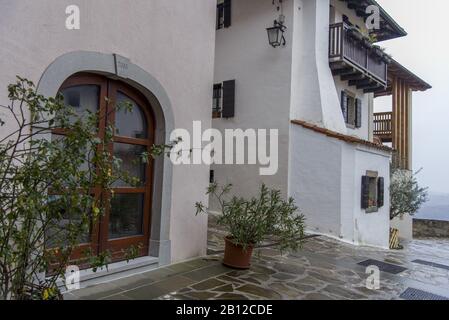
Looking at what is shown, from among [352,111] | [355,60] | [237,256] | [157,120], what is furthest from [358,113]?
[157,120]

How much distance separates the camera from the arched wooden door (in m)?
4.27

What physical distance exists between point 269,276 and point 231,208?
1192 mm

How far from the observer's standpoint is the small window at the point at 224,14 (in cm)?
1138

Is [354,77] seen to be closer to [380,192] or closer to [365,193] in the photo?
[380,192]

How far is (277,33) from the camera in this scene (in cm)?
961

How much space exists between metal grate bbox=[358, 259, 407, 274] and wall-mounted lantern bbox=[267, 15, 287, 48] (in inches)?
252

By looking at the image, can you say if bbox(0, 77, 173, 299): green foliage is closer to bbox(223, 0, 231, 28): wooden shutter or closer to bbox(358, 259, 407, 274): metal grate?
bbox(358, 259, 407, 274): metal grate

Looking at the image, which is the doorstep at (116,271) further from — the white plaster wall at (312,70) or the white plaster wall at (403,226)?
the white plaster wall at (403,226)

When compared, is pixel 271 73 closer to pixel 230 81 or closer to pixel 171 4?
pixel 230 81

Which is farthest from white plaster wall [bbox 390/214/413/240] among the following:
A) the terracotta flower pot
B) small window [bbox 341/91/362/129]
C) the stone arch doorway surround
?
the stone arch doorway surround

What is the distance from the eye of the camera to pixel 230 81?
36.2 feet

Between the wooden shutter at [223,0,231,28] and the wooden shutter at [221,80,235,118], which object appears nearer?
the wooden shutter at [221,80,235,118]

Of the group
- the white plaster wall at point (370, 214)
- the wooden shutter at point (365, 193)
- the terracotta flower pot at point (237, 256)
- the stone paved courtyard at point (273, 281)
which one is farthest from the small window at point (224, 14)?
the terracotta flower pot at point (237, 256)
